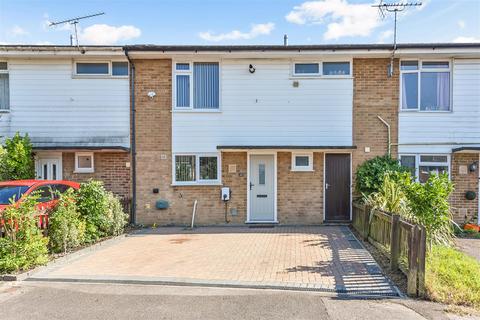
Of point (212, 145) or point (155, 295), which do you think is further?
point (212, 145)

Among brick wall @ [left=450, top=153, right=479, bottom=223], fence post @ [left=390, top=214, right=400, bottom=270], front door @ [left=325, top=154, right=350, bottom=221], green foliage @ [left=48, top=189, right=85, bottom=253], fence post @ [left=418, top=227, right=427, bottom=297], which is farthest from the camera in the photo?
front door @ [left=325, top=154, right=350, bottom=221]

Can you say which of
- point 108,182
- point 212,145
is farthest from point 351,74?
point 108,182

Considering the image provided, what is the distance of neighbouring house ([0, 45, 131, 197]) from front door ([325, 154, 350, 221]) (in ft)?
21.7

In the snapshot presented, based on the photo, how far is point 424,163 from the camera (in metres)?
12.7

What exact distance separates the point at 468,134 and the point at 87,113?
40.8 ft

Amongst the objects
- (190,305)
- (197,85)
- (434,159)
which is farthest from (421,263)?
(197,85)

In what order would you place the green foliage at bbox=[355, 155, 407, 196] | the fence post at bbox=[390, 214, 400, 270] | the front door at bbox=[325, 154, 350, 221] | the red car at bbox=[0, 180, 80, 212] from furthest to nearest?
the front door at bbox=[325, 154, 350, 221], the green foliage at bbox=[355, 155, 407, 196], the red car at bbox=[0, 180, 80, 212], the fence post at bbox=[390, 214, 400, 270]

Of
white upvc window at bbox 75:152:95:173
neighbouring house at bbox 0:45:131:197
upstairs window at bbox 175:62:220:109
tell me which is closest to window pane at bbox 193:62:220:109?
upstairs window at bbox 175:62:220:109

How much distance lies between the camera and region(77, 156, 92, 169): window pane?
509 inches

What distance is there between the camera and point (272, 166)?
12922mm

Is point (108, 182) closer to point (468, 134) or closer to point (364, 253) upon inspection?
point (364, 253)

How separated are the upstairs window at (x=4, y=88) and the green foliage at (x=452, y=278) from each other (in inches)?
527

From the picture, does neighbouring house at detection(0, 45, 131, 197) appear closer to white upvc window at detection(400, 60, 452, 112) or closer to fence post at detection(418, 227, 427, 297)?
white upvc window at detection(400, 60, 452, 112)

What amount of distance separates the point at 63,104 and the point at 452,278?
1207 cm
